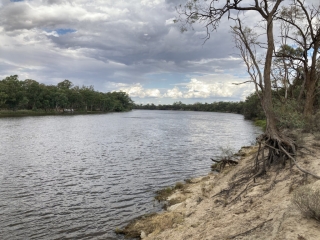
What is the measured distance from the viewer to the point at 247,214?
8.98 m

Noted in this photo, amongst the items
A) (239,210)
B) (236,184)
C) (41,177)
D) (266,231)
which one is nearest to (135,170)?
(41,177)

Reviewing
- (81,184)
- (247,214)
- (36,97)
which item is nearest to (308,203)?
(247,214)

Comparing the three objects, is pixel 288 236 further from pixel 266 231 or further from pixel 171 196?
pixel 171 196

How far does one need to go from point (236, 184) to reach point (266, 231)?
18.3 ft

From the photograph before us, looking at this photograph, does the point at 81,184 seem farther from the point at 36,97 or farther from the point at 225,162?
the point at 36,97

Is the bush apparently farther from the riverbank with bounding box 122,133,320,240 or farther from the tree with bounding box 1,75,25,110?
the tree with bounding box 1,75,25,110

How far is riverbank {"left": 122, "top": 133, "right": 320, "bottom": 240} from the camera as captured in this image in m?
7.06

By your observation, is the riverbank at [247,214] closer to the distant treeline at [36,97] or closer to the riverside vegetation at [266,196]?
the riverside vegetation at [266,196]

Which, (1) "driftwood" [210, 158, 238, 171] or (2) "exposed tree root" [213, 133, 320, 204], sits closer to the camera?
(2) "exposed tree root" [213, 133, 320, 204]

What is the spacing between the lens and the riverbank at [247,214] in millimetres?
7059

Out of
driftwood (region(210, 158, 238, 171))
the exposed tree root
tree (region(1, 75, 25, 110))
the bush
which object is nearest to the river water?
driftwood (region(210, 158, 238, 171))

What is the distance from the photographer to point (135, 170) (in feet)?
78.7

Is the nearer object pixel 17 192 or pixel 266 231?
pixel 266 231

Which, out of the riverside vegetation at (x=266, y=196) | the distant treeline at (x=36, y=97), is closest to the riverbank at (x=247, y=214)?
the riverside vegetation at (x=266, y=196)
